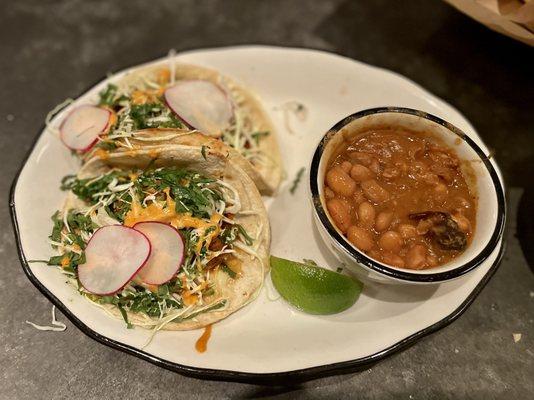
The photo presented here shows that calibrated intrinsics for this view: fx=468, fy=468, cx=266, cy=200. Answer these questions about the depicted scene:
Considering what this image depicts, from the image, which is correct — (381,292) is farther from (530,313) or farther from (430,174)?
(530,313)

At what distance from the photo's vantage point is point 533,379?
2633 millimetres

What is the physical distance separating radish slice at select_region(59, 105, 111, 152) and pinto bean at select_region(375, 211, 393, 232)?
1712 millimetres

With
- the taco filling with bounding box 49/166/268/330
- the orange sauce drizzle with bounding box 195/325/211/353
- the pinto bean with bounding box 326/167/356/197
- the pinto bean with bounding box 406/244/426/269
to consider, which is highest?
the pinto bean with bounding box 326/167/356/197

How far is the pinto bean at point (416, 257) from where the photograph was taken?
2.31m

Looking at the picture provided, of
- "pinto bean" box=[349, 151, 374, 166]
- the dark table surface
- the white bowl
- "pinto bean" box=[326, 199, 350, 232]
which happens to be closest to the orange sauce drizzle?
the dark table surface

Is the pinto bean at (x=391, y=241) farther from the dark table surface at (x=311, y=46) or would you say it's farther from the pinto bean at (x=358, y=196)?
the dark table surface at (x=311, y=46)

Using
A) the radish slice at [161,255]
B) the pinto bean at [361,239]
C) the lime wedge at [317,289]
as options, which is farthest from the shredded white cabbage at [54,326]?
the pinto bean at [361,239]

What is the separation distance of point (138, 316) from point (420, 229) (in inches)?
61.6

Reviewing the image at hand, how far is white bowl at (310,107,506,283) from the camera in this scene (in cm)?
228

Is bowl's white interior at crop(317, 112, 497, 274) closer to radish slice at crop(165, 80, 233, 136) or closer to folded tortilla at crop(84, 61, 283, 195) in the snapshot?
folded tortilla at crop(84, 61, 283, 195)

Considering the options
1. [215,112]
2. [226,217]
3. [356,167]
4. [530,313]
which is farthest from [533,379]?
[215,112]

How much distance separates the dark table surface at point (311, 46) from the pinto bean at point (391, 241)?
749 millimetres

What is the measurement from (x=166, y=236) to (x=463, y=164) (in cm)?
167

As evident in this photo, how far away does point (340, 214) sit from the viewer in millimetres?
2432
